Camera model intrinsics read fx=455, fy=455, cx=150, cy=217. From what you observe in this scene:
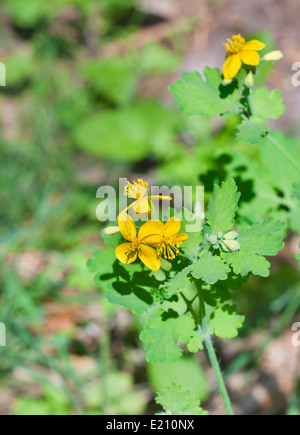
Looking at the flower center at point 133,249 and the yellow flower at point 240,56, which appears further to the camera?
the yellow flower at point 240,56

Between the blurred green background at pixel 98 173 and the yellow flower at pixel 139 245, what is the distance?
1.46 ft

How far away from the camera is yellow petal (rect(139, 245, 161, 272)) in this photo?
3.17ft

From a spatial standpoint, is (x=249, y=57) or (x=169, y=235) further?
(x=249, y=57)

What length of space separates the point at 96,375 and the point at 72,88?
2.40 m

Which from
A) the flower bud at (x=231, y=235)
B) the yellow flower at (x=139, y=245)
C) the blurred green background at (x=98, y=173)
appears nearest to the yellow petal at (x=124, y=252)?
the yellow flower at (x=139, y=245)

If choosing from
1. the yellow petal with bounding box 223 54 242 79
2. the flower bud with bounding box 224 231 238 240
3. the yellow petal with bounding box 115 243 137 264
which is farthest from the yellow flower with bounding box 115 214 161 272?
the yellow petal with bounding box 223 54 242 79

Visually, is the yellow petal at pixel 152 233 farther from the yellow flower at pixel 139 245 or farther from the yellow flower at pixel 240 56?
the yellow flower at pixel 240 56

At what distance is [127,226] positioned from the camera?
0.96 m

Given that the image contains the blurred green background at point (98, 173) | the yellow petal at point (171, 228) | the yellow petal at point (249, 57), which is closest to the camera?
the yellow petal at point (171, 228)

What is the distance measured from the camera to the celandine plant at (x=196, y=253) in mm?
956

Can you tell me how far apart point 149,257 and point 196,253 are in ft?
0.36

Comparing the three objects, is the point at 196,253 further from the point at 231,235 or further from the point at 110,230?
the point at 110,230

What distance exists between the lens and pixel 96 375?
2160 mm

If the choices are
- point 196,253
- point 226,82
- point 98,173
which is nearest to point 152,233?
point 196,253
